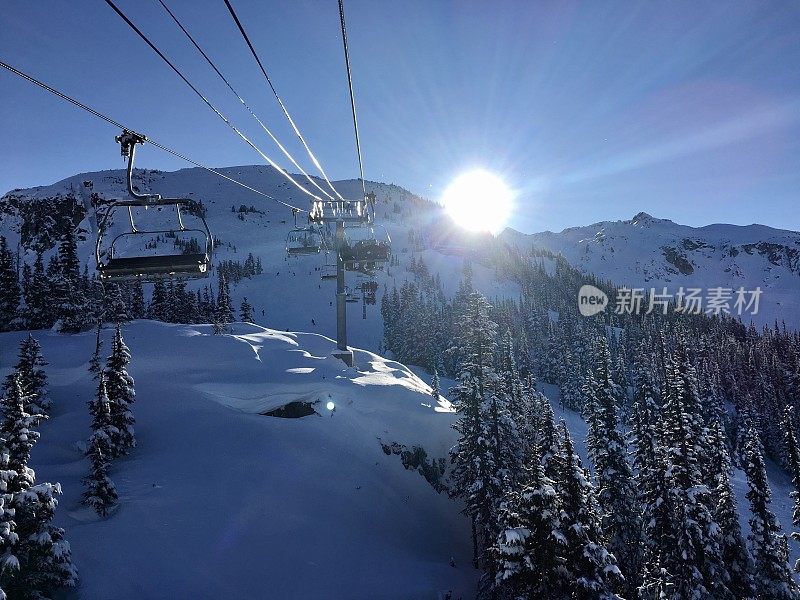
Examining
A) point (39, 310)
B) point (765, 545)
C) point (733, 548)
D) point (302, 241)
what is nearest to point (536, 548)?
point (733, 548)

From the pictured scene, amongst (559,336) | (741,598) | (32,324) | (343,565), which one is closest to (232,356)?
(343,565)

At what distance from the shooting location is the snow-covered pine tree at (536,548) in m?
16.0

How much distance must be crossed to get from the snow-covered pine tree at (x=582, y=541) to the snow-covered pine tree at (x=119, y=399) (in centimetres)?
2542

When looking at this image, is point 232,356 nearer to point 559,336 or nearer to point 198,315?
point 198,315

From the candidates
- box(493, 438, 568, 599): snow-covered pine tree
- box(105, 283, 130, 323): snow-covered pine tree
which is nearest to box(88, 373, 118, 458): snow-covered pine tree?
box(493, 438, 568, 599): snow-covered pine tree

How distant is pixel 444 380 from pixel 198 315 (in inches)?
1733

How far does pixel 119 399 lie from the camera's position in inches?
1135

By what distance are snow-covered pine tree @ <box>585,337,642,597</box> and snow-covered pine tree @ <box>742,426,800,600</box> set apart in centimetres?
572

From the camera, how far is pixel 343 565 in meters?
23.7

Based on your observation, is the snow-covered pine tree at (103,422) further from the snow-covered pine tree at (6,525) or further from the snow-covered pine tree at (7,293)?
the snow-covered pine tree at (7,293)

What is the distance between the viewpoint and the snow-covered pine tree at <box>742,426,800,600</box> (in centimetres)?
2427

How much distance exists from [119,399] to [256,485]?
34.8ft

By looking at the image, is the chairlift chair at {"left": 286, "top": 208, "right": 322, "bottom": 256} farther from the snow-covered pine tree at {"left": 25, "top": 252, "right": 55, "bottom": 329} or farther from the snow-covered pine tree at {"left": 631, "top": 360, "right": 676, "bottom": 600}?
the snow-covered pine tree at {"left": 25, "top": 252, "right": 55, "bottom": 329}

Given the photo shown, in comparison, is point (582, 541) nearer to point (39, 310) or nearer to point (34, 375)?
point (34, 375)
